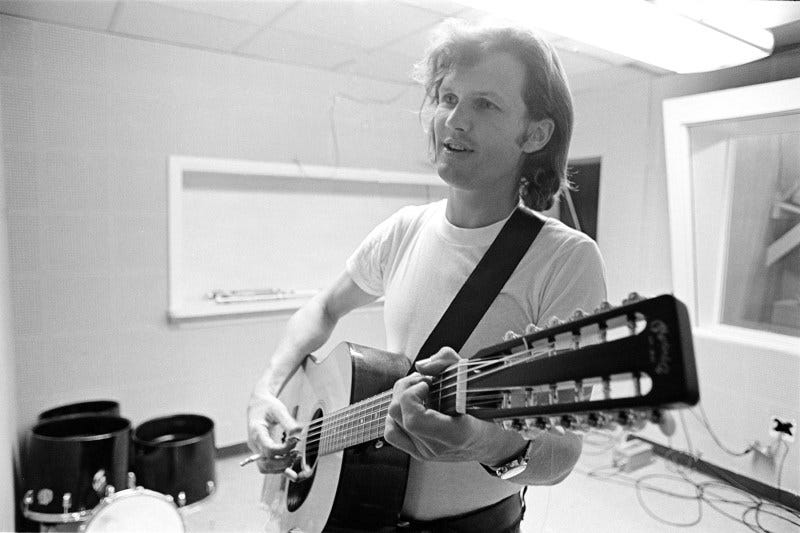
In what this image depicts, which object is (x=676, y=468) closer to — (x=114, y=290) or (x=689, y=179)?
(x=689, y=179)

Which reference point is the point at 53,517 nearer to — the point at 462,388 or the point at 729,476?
the point at 462,388

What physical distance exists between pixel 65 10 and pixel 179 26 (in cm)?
41

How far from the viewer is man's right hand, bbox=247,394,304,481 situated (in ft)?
3.96

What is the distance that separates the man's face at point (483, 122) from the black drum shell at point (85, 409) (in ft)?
6.91

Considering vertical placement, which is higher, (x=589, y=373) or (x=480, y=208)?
(x=480, y=208)

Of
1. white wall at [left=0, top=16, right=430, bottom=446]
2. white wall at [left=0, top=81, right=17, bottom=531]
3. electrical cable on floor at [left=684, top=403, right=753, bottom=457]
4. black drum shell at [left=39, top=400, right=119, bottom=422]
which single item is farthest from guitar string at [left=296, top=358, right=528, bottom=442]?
black drum shell at [left=39, top=400, right=119, bottom=422]

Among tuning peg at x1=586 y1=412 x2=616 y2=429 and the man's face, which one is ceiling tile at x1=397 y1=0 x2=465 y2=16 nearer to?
the man's face

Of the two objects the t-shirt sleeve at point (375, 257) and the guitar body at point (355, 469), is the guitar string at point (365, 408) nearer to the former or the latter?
the guitar body at point (355, 469)

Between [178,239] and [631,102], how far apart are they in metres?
2.05

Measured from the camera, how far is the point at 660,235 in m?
1.11

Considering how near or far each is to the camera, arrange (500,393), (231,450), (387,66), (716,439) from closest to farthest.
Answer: (500,393) < (716,439) < (387,66) < (231,450)

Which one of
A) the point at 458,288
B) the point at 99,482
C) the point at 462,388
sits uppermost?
the point at 458,288

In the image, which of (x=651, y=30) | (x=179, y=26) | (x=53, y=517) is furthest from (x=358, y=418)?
(x=179, y=26)

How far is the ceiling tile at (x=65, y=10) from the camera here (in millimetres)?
2006
